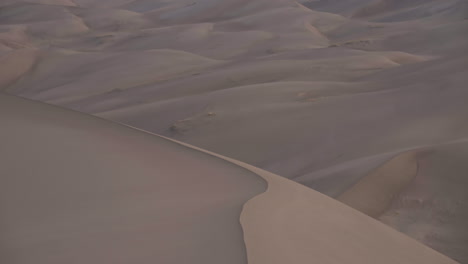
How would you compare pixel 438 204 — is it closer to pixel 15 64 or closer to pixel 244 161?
pixel 244 161

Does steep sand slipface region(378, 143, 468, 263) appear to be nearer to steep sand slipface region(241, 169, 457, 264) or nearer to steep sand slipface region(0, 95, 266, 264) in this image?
steep sand slipface region(241, 169, 457, 264)

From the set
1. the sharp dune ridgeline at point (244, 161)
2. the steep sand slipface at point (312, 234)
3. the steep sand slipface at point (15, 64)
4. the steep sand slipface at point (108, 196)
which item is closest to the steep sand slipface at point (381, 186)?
the sharp dune ridgeline at point (244, 161)

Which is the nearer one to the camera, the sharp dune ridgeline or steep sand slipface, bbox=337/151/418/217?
the sharp dune ridgeline

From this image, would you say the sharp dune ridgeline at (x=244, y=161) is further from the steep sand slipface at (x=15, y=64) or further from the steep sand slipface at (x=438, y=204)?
the steep sand slipface at (x=15, y=64)

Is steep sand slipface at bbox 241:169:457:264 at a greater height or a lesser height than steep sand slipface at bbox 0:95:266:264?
lesser

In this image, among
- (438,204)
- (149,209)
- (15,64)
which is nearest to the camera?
Answer: (149,209)

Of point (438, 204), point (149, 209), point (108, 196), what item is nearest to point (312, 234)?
point (149, 209)

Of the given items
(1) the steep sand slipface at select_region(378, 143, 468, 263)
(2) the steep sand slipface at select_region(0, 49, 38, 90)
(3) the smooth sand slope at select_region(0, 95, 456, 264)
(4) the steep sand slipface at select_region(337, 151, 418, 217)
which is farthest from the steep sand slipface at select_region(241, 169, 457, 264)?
(2) the steep sand slipface at select_region(0, 49, 38, 90)

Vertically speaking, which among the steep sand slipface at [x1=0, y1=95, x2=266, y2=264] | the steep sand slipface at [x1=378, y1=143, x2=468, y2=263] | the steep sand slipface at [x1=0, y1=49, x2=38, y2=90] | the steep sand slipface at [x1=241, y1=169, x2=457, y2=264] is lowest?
the steep sand slipface at [x1=0, y1=49, x2=38, y2=90]
